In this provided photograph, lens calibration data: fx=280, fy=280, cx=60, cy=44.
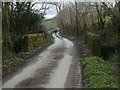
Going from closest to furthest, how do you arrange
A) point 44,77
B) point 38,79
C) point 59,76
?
point 38,79, point 44,77, point 59,76

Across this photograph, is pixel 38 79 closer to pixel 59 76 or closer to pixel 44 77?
pixel 44 77

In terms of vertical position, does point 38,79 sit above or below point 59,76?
above

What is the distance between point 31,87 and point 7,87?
937 millimetres

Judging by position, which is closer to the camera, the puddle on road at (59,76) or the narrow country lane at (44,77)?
the puddle on road at (59,76)

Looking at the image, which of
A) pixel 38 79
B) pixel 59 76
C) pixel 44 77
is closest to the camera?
pixel 38 79

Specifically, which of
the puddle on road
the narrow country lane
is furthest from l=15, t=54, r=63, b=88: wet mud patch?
the puddle on road

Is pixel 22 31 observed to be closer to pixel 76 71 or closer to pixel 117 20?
pixel 117 20

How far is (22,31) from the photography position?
25391 millimetres

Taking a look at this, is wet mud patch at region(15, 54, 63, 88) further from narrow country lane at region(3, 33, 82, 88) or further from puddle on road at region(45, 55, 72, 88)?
puddle on road at region(45, 55, 72, 88)

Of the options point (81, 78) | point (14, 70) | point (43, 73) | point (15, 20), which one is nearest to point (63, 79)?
point (81, 78)

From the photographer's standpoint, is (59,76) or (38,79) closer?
(38,79)

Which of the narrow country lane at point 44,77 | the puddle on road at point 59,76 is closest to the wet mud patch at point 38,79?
the narrow country lane at point 44,77

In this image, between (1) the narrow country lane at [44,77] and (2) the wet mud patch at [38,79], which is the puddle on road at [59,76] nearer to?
(1) the narrow country lane at [44,77]

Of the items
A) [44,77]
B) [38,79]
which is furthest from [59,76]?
[38,79]
